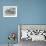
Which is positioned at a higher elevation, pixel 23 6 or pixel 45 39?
pixel 23 6

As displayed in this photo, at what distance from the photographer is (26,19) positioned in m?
4.36

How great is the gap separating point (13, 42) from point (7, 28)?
47cm

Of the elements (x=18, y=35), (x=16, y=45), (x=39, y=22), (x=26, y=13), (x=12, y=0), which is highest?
(x=12, y=0)

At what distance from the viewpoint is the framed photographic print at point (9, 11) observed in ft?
14.3

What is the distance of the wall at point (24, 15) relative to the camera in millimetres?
4344

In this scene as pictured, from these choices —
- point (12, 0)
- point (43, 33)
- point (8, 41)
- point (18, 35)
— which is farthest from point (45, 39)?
point (12, 0)

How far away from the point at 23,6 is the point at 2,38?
119cm

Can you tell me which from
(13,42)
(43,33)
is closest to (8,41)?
(13,42)

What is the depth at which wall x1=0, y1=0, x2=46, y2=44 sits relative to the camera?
171 inches

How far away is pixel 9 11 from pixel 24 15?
1.58 feet

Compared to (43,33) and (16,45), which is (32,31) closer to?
(43,33)

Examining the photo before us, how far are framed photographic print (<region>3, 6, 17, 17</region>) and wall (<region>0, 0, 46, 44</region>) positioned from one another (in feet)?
0.37

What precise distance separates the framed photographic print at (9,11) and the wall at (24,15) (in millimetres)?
112

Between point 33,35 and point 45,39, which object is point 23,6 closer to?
point 33,35
